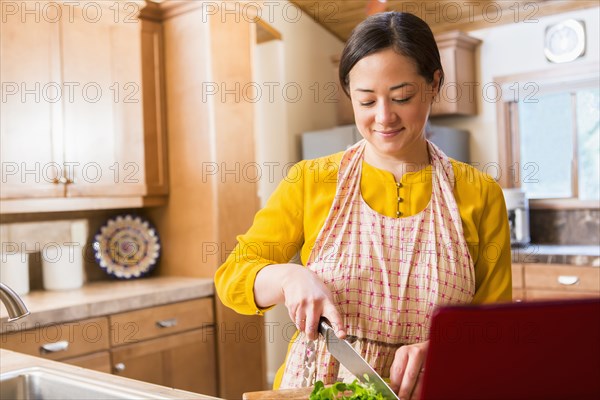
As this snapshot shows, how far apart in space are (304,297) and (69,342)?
5.36 ft

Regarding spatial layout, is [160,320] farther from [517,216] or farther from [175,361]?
[517,216]

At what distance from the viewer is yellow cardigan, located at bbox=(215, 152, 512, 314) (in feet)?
4.17

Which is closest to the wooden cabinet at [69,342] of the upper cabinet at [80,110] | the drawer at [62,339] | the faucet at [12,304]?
the drawer at [62,339]

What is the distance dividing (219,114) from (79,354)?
1.29m

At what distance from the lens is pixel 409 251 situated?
49.3 inches

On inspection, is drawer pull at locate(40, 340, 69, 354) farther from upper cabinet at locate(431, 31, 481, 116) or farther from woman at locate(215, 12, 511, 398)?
upper cabinet at locate(431, 31, 481, 116)

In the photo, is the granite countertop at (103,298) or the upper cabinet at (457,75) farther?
the upper cabinet at (457,75)

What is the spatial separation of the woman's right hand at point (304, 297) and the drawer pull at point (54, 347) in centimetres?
148

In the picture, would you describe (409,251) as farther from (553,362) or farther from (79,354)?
(79,354)

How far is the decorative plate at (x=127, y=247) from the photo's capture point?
3.17 m

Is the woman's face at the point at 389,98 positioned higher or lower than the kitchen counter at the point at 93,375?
higher

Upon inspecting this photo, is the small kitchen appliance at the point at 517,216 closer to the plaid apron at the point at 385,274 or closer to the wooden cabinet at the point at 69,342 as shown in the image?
the wooden cabinet at the point at 69,342

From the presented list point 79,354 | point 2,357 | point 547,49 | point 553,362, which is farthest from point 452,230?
point 547,49

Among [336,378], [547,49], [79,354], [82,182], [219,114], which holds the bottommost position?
[79,354]
